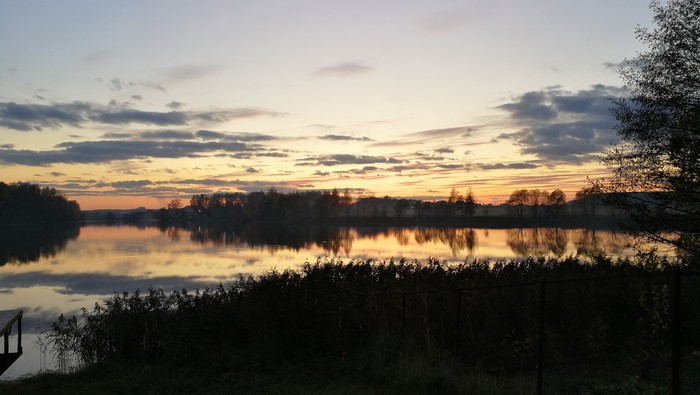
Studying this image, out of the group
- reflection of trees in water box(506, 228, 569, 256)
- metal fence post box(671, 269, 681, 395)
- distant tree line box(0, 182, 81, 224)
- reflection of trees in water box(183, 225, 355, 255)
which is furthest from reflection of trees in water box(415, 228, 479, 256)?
distant tree line box(0, 182, 81, 224)

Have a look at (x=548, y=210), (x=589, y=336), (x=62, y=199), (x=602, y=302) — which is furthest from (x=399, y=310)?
(x=62, y=199)

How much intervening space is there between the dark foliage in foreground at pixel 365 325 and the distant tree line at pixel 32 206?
143 m

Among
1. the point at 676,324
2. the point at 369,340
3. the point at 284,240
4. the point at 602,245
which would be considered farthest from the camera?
the point at 284,240

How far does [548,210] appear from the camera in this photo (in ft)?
434

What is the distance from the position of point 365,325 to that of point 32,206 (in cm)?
15289

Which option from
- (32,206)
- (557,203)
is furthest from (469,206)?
(32,206)

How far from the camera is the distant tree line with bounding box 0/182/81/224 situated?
13325 cm

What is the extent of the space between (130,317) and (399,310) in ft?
20.5

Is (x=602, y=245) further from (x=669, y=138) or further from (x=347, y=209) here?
(x=347, y=209)

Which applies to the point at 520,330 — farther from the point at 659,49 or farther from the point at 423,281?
the point at 659,49

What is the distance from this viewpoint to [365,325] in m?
11.2

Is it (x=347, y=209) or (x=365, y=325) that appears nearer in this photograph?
(x=365, y=325)

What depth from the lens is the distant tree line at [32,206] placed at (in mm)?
133250

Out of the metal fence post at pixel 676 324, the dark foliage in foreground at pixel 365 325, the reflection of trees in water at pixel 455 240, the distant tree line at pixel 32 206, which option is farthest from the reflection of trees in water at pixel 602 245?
the distant tree line at pixel 32 206
